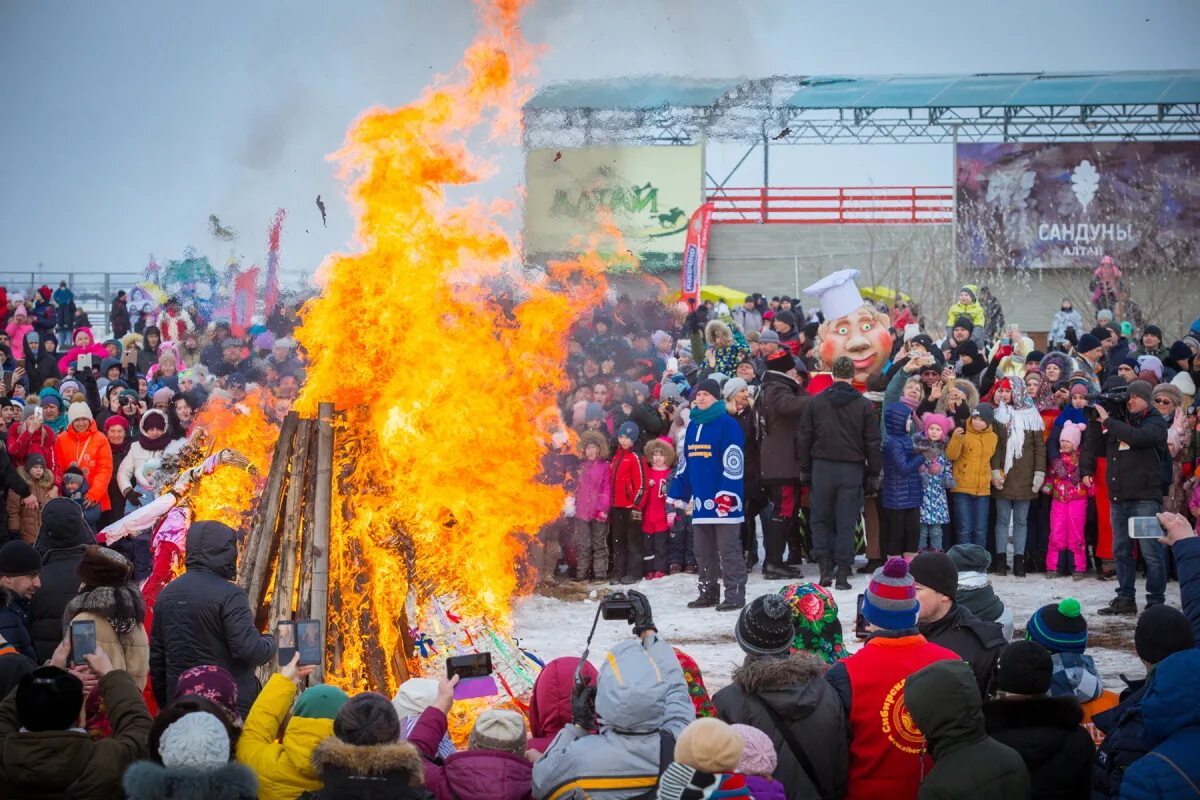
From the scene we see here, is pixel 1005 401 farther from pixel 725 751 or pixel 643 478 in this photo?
pixel 725 751

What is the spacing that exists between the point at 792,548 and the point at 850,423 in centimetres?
167

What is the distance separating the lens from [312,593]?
322 inches

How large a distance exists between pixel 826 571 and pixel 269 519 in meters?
5.75

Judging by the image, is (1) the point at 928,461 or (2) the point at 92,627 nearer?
(2) the point at 92,627

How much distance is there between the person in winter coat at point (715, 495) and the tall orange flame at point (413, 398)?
287 centimetres

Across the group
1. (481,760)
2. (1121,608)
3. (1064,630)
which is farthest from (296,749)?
(1121,608)

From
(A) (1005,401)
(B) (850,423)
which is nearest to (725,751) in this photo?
(B) (850,423)

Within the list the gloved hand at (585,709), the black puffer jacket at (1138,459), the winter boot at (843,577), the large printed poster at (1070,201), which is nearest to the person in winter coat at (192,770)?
the gloved hand at (585,709)

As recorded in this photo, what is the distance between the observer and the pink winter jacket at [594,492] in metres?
13.7

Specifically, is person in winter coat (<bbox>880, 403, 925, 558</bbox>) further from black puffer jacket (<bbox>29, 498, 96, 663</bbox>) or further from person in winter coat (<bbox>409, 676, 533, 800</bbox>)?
person in winter coat (<bbox>409, 676, 533, 800</bbox>)

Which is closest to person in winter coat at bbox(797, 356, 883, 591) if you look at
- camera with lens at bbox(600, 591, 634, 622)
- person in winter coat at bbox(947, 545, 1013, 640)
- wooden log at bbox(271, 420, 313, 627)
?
person in winter coat at bbox(947, 545, 1013, 640)

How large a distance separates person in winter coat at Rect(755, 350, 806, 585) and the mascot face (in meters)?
1.88

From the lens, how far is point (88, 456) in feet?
45.4

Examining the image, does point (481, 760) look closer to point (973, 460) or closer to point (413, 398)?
point (413, 398)
